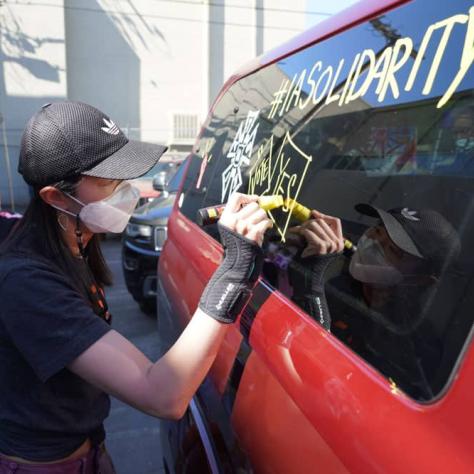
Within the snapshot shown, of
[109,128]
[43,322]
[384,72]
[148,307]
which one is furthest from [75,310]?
[148,307]

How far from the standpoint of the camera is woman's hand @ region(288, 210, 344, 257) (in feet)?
3.80

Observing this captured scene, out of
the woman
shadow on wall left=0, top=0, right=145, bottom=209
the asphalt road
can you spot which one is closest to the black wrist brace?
the woman

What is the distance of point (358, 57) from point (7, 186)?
1339cm

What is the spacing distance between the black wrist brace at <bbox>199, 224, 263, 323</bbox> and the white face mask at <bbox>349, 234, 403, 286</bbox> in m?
0.22

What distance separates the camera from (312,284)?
1.19 m

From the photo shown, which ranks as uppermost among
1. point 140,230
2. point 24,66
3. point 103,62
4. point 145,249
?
point 103,62

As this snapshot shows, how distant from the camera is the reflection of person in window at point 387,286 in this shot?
2.75 ft

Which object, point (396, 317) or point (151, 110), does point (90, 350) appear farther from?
point (151, 110)

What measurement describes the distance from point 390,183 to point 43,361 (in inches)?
33.4

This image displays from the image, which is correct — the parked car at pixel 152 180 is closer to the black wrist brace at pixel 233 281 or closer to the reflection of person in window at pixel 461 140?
the black wrist brace at pixel 233 281

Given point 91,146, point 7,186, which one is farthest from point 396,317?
point 7,186

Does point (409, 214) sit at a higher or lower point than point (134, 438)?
higher

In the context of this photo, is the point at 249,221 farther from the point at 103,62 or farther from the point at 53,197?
the point at 103,62

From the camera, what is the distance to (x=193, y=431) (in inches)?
61.5
